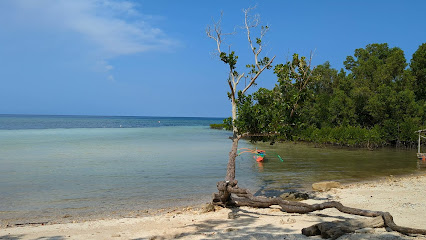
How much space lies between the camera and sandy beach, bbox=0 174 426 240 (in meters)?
7.33

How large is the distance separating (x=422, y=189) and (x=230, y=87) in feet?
29.2

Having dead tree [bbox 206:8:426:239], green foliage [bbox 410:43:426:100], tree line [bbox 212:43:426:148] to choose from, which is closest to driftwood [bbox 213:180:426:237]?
dead tree [bbox 206:8:426:239]

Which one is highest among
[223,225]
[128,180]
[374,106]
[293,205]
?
[374,106]

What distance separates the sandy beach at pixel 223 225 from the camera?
7.33 m

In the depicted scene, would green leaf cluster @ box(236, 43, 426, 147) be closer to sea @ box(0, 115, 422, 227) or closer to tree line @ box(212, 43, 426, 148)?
tree line @ box(212, 43, 426, 148)

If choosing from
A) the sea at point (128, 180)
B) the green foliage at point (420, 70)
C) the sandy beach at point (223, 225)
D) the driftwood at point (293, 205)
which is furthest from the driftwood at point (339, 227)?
the green foliage at point (420, 70)

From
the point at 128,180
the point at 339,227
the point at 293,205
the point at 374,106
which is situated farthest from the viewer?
the point at 374,106

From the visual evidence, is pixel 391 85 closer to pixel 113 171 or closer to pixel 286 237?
pixel 113 171

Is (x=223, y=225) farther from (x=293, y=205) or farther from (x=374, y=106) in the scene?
(x=374, y=106)

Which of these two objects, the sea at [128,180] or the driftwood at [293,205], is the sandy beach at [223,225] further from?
the sea at [128,180]

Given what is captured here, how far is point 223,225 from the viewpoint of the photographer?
8.32 meters

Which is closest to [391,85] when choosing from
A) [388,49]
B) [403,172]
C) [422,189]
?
[388,49]

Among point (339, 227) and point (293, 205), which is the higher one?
point (339, 227)

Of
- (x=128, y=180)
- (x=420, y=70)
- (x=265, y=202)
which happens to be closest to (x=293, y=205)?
(x=265, y=202)
